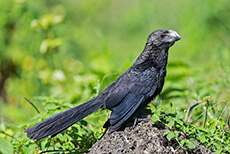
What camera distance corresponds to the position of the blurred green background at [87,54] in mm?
4617

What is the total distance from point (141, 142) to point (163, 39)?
107 centimetres

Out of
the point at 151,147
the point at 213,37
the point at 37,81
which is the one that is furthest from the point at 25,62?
the point at 151,147

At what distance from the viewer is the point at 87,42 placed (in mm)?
8234

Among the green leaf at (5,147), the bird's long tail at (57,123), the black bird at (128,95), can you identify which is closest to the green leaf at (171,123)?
the black bird at (128,95)

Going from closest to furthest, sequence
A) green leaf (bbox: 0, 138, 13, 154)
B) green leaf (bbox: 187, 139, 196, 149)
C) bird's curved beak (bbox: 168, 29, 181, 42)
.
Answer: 1. green leaf (bbox: 187, 139, 196, 149)
2. green leaf (bbox: 0, 138, 13, 154)
3. bird's curved beak (bbox: 168, 29, 181, 42)

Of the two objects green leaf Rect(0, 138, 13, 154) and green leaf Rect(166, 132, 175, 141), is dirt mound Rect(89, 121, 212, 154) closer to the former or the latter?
Answer: green leaf Rect(166, 132, 175, 141)

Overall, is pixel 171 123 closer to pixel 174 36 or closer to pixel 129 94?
pixel 129 94

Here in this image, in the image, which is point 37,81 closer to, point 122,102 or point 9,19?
point 9,19

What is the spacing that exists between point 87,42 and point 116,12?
497cm

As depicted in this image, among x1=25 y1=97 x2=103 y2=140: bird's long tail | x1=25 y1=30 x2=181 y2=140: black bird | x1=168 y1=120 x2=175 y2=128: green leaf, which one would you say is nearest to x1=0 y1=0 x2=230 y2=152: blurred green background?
x1=25 y1=30 x2=181 y2=140: black bird

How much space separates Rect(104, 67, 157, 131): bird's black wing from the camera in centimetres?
291

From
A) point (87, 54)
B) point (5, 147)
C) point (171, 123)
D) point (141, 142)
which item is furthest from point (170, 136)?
point (87, 54)

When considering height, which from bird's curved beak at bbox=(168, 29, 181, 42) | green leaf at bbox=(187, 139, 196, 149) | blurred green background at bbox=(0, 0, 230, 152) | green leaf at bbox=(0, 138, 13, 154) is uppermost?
blurred green background at bbox=(0, 0, 230, 152)

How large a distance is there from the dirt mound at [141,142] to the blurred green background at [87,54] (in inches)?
33.0
